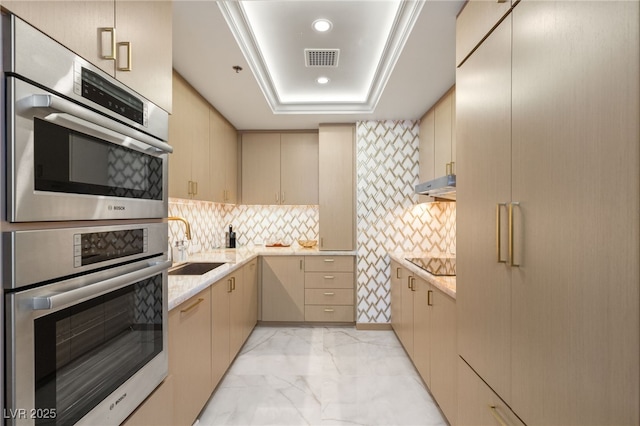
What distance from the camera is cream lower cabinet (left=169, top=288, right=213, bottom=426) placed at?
147 centimetres

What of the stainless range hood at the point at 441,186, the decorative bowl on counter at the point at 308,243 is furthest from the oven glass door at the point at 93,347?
the decorative bowl on counter at the point at 308,243

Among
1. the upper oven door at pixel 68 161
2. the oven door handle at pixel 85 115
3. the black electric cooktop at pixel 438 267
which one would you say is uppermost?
the oven door handle at pixel 85 115

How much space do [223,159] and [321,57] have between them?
1.55m

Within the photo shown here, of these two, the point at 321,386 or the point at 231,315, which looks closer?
the point at 321,386

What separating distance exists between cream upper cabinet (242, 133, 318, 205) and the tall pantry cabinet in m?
2.59

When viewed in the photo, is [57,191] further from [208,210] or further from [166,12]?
[208,210]

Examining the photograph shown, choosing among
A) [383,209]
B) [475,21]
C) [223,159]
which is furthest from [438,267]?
[223,159]

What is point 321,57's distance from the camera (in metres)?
2.38

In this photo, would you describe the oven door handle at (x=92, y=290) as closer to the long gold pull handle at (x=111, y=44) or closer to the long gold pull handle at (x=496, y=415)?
the long gold pull handle at (x=111, y=44)

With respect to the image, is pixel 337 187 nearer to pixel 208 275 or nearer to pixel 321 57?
pixel 321 57

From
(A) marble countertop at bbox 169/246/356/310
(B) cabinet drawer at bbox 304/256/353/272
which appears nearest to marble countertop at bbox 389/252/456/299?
(B) cabinet drawer at bbox 304/256/353/272

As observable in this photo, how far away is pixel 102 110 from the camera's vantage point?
920 millimetres

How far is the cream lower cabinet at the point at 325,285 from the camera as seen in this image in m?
3.55

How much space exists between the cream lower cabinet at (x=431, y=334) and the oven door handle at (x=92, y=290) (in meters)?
1.54
